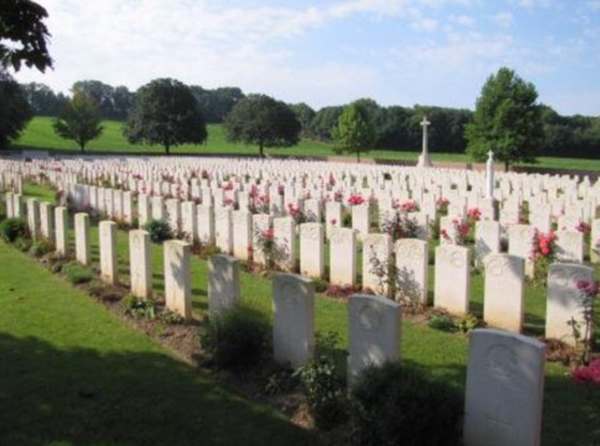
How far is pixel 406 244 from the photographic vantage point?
8688mm

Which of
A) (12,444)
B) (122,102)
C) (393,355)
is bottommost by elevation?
(12,444)

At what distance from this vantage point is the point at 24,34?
22.6 feet

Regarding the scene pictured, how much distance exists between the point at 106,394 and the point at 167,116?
61.6 m

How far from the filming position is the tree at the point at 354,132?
199 ft

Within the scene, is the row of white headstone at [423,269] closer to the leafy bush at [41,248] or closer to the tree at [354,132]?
the leafy bush at [41,248]

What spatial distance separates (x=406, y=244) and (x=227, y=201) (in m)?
9.00

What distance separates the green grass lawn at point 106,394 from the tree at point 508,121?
36115mm

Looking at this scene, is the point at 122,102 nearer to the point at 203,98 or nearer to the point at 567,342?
the point at 203,98

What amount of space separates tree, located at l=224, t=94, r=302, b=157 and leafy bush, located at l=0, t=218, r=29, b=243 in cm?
5575

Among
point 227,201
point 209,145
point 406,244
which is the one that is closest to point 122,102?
point 209,145

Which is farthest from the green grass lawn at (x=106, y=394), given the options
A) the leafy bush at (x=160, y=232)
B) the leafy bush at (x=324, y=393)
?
the leafy bush at (x=160, y=232)

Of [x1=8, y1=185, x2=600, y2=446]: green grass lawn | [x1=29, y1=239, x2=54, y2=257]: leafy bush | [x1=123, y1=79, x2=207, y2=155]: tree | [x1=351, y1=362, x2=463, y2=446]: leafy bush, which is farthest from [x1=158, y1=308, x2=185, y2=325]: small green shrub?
[x1=123, y1=79, x2=207, y2=155]: tree

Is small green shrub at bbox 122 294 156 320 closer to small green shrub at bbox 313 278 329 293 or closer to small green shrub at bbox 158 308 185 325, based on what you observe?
small green shrub at bbox 158 308 185 325

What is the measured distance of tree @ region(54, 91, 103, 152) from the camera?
65.1 metres
